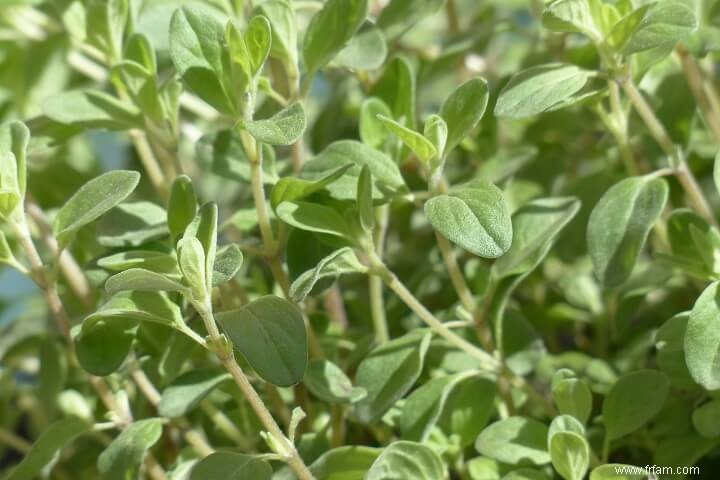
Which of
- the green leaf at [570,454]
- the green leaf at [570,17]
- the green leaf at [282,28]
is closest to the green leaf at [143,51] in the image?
the green leaf at [282,28]

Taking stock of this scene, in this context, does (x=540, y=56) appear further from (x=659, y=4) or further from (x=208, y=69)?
(x=208, y=69)

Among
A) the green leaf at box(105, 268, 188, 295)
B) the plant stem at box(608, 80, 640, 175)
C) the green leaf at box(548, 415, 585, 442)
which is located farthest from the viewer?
the plant stem at box(608, 80, 640, 175)

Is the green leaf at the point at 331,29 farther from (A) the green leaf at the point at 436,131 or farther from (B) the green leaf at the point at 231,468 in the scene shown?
(B) the green leaf at the point at 231,468

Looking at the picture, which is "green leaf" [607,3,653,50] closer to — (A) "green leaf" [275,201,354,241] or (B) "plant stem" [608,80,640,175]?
(B) "plant stem" [608,80,640,175]

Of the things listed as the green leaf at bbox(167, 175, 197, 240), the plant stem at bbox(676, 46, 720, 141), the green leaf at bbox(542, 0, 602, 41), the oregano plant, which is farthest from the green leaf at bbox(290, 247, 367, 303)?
the plant stem at bbox(676, 46, 720, 141)

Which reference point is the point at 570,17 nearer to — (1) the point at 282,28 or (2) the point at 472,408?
(1) the point at 282,28
